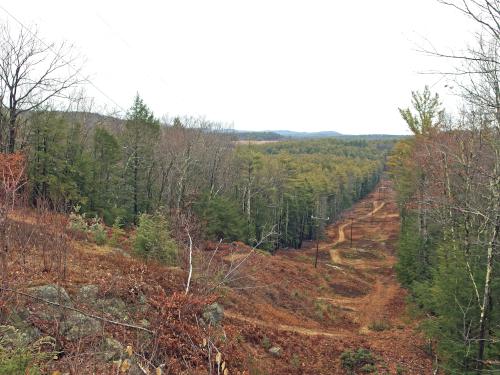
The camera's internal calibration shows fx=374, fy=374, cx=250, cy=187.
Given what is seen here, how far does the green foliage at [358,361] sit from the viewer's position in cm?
1302

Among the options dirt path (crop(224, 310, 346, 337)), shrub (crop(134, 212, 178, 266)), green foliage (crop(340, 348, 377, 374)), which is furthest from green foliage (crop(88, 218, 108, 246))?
green foliage (crop(340, 348, 377, 374))

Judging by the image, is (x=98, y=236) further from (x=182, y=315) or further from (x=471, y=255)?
(x=471, y=255)

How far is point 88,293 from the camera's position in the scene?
29.9 ft

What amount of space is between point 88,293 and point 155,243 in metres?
5.31

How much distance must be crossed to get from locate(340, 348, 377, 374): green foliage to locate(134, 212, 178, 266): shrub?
7.33 metres

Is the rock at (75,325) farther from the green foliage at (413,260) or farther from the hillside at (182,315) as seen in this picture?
the green foliage at (413,260)

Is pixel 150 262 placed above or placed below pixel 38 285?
below

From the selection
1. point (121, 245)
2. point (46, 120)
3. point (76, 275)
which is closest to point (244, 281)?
point (121, 245)

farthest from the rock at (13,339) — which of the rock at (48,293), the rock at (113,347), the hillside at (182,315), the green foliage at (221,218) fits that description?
the green foliage at (221,218)

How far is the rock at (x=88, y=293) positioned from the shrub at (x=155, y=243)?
15.2 ft

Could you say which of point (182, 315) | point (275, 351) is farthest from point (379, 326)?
point (182, 315)

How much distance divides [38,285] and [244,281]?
1466 cm

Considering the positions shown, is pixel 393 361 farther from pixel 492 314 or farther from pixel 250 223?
pixel 250 223

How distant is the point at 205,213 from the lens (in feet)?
105
